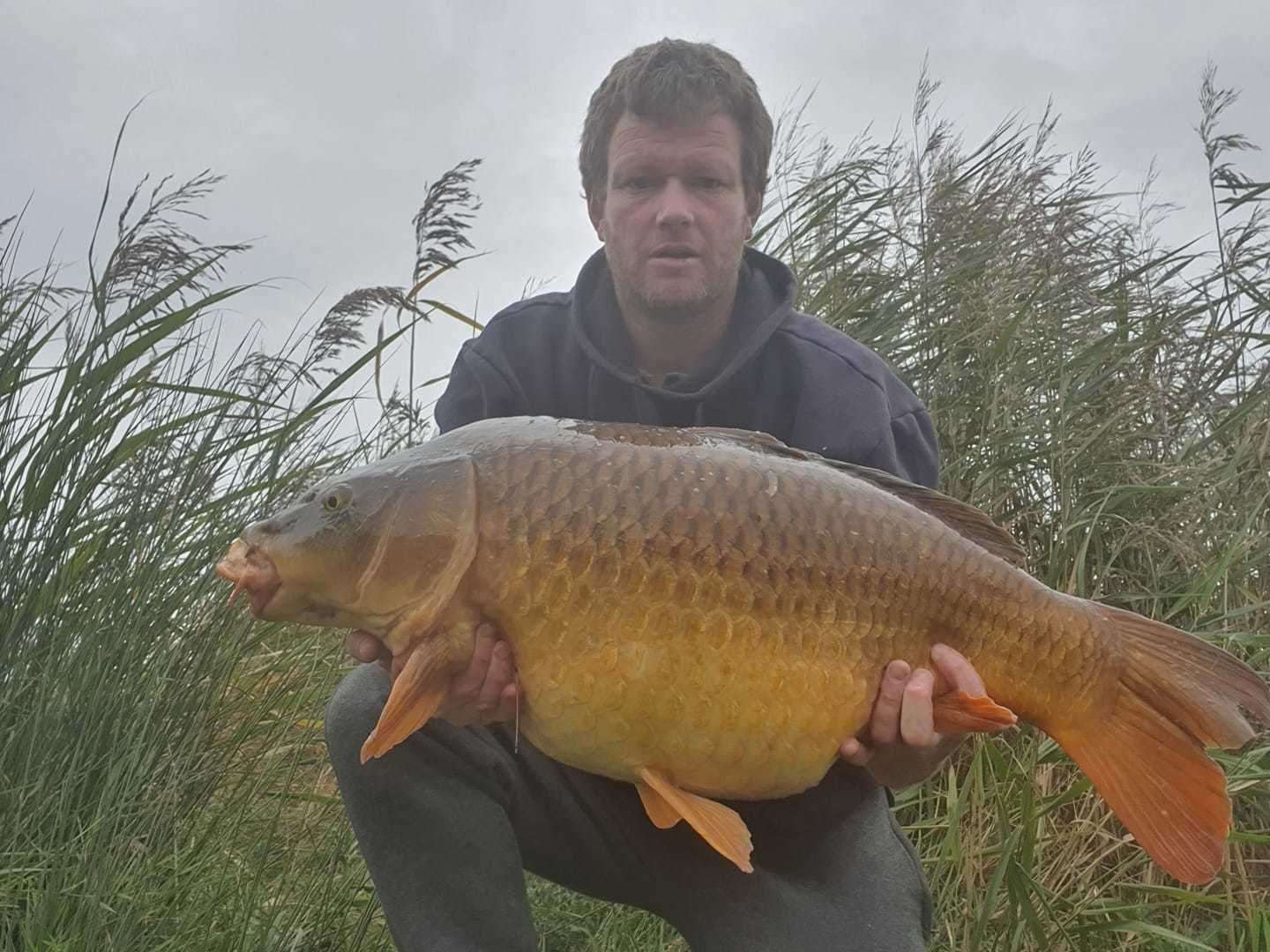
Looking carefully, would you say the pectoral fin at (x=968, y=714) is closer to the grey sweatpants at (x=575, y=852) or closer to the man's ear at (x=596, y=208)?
the grey sweatpants at (x=575, y=852)

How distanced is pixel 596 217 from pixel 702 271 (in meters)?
0.37

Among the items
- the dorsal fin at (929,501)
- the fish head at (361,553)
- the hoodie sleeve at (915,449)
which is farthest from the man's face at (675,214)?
the fish head at (361,553)

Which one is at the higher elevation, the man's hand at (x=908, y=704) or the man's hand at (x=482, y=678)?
the man's hand at (x=482, y=678)

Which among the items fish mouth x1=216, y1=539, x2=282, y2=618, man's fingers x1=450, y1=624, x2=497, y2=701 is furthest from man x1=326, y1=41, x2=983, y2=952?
fish mouth x1=216, y1=539, x2=282, y2=618

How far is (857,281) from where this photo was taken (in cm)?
294

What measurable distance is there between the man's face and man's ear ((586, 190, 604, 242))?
8 cm

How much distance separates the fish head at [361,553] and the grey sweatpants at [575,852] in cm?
27

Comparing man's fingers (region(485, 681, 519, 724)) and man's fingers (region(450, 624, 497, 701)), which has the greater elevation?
man's fingers (region(450, 624, 497, 701))

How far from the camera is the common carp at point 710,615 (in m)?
1.25

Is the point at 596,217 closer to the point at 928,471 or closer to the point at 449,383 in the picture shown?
the point at 449,383

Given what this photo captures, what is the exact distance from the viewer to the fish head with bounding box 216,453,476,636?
1254 millimetres

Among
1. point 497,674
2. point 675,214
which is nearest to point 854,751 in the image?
point 497,674

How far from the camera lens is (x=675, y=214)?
1.89 metres

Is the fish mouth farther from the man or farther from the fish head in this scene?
the man
